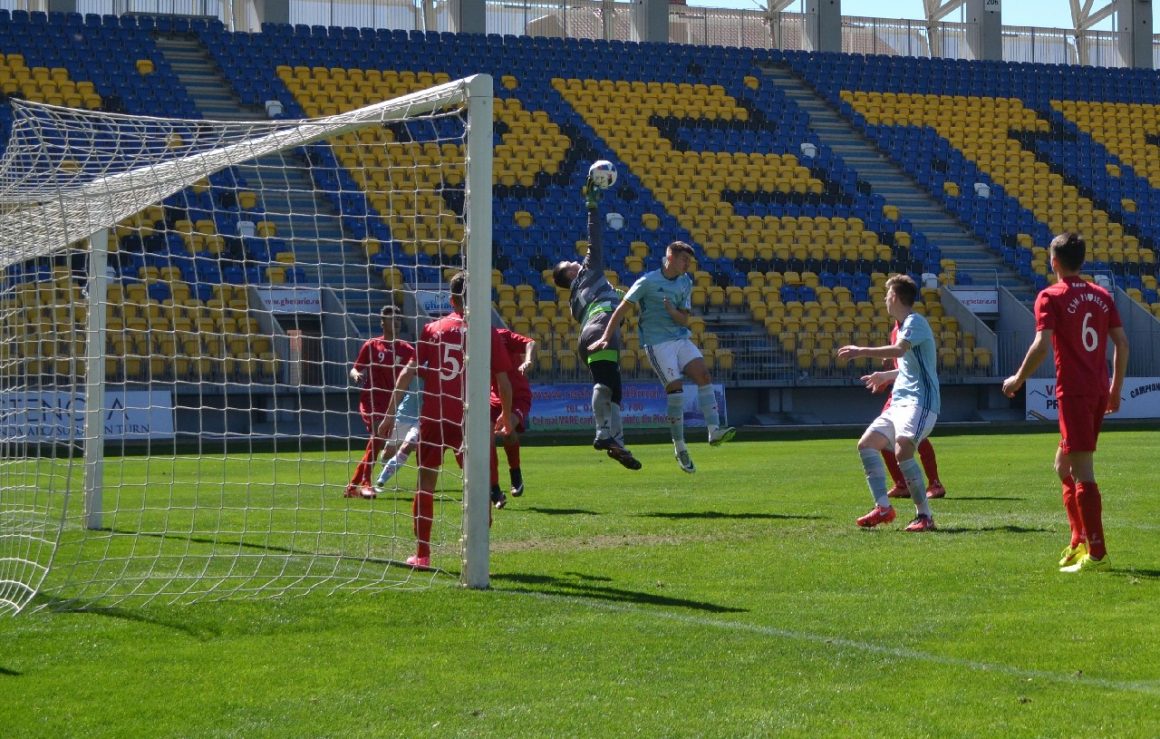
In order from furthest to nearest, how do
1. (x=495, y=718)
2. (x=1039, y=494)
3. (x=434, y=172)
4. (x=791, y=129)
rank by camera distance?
(x=791, y=129) → (x=434, y=172) → (x=1039, y=494) → (x=495, y=718)

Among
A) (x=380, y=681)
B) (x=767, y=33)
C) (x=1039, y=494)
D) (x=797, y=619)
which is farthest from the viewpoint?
(x=767, y=33)

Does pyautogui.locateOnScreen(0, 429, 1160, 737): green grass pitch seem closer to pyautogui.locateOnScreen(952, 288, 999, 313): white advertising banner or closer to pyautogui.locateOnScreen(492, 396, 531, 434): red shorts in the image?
pyautogui.locateOnScreen(492, 396, 531, 434): red shorts

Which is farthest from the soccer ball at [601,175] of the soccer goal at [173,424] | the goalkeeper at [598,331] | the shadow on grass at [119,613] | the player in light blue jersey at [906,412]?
the shadow on grass at [119,613]

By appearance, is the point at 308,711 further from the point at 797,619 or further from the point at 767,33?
the point at 767,33

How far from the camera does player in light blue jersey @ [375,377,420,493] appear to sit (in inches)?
456

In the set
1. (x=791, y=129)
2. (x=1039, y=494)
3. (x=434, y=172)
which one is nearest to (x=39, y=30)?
(x=434, y=172)

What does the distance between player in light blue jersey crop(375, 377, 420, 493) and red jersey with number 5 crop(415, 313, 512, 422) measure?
2784 millimetres

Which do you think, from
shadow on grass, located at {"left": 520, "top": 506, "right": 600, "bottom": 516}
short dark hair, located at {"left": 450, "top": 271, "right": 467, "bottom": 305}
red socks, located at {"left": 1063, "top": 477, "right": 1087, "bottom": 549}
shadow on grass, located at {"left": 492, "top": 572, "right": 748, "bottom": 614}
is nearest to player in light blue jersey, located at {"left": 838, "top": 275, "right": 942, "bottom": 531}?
red socks, located at {"left": 1063, "top": 477, "right": 1087, "bottom": 549}

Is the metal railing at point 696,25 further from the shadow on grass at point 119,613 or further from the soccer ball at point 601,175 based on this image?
the shadow on grass at point 119,613

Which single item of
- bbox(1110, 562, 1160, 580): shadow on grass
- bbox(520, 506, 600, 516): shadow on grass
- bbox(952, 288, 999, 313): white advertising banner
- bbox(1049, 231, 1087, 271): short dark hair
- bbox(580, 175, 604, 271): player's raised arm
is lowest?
bbox(520, 506, 600, 516): shadow on grass

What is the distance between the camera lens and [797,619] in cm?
643

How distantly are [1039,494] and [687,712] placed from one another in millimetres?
8483

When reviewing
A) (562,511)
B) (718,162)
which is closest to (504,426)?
(562,511)

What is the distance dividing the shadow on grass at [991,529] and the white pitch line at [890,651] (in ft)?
11.4
